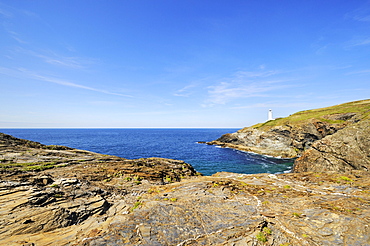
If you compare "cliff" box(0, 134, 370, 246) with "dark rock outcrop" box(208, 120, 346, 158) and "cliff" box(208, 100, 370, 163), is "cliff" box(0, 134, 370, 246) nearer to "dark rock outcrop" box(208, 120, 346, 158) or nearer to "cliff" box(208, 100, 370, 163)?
"dark rock outcrop" box(208, 120, 346, 158)

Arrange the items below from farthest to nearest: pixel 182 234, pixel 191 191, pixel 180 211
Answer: pixel 191 191, pixel 180 211, pixel 182 234

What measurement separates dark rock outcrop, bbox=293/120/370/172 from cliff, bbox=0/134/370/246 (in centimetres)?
2123

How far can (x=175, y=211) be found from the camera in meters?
13.3

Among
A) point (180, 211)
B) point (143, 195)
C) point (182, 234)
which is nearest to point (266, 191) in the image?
point (180, 211)

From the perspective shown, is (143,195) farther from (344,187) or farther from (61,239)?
(344,187)

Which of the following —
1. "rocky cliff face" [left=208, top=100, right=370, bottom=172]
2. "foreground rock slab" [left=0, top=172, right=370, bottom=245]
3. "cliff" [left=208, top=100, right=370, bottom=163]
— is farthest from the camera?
"cliff" [left=208, top=100, right=370, bottom=163]

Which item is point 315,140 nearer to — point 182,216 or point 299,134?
point 299,134

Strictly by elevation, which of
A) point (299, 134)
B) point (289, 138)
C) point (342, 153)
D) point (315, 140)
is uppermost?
point (299, 134)

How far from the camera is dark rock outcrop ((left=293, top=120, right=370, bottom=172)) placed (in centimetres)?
3575

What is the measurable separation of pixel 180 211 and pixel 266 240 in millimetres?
6557

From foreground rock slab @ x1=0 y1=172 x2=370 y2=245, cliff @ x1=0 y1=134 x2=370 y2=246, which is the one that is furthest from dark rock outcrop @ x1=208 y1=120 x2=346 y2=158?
foreground rock slab @ x1=0 y1=172 x2=370 y2=245

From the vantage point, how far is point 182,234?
1068cm

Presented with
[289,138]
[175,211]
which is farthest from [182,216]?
[289,138]

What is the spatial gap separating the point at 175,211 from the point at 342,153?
46361 millimetres
